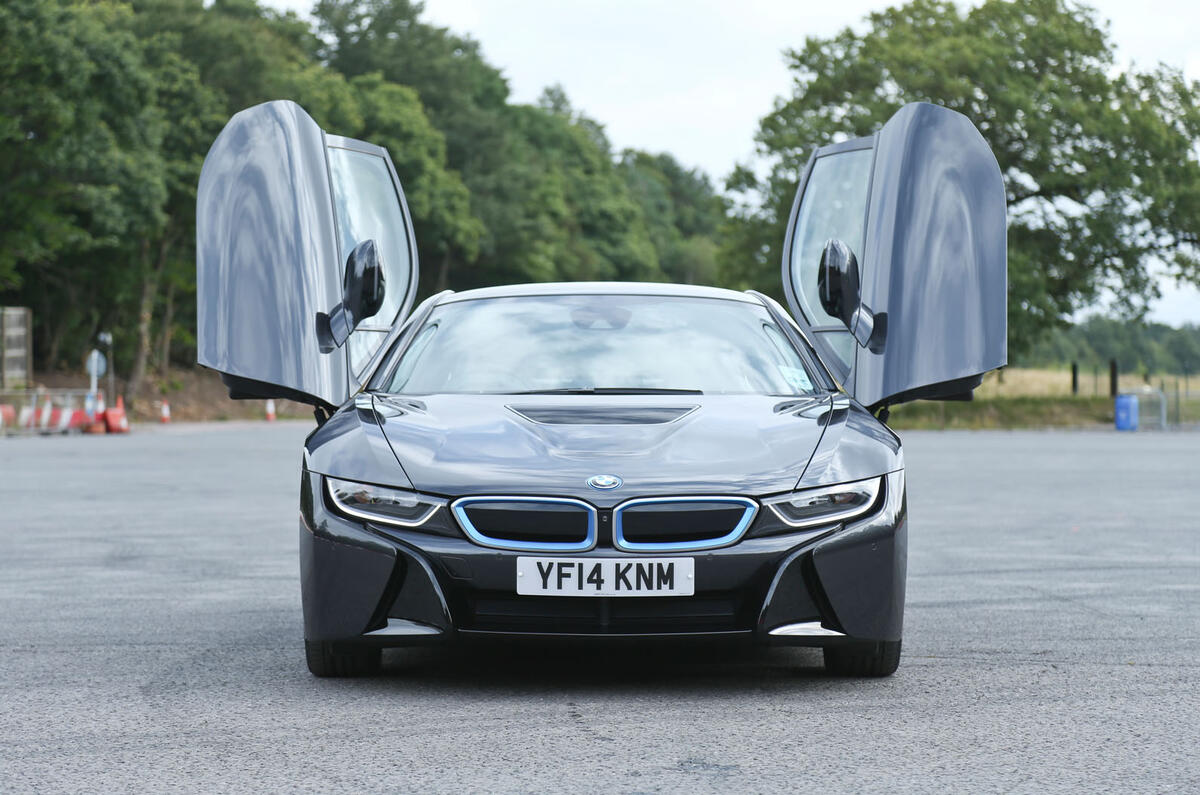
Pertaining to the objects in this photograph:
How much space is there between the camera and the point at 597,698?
553 centimetres

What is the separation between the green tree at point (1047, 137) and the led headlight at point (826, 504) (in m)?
39.0

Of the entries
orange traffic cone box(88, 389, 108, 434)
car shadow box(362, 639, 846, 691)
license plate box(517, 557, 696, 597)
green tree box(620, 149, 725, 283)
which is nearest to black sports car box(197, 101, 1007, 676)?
license plate box(517, 557, 696, 597)

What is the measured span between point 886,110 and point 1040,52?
14.8 ft

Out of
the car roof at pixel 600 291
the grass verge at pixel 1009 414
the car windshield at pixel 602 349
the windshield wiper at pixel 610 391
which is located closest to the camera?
the windshield wiper at pixel 610 391

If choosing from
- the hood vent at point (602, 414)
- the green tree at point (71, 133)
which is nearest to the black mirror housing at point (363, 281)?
the hood vent at point (602, 414)

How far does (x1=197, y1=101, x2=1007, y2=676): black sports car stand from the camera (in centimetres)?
534

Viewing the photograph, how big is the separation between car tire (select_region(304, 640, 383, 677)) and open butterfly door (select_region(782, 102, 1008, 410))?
212 centimetres

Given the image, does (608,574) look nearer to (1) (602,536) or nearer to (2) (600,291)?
(1) (602,536)

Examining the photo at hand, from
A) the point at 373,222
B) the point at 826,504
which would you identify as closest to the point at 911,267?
the point at 826,504

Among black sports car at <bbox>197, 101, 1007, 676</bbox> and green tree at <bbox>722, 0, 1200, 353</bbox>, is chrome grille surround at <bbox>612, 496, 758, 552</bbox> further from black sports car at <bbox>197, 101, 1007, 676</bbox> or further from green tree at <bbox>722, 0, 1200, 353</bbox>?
green tree at <bbox>722, 0, 1200, 353</bbox>

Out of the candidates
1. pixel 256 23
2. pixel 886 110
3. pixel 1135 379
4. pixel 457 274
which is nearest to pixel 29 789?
pixel 886 110

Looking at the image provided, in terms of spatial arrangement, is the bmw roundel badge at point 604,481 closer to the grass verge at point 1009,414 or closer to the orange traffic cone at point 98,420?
the orange traffic cone at point 98,420

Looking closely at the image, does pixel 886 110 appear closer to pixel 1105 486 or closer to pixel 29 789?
pixel 1105 486

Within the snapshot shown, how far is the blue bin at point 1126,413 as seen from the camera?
43.4m
